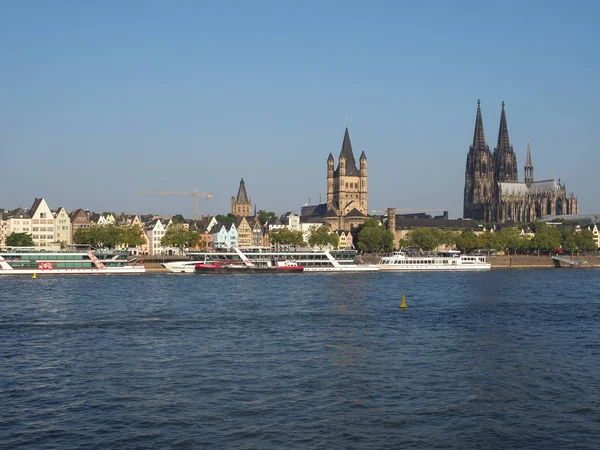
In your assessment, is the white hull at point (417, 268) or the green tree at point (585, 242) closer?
the white hull at point (417, 268)

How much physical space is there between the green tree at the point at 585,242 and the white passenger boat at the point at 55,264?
98.6 meters

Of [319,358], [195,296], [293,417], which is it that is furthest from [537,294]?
[293,417]

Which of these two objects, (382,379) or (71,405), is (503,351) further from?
(71,405)

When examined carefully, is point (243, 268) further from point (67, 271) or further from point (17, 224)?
point (17, 224)

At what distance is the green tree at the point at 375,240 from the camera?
165m

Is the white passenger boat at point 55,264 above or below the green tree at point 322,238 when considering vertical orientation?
below

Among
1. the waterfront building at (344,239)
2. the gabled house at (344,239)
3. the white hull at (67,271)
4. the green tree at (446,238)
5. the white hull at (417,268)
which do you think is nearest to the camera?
the white hull at (67,271)

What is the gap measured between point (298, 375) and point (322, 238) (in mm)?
137177

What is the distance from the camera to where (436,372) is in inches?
A: 1272

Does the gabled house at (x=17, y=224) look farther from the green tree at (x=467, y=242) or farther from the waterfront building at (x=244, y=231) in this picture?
the green tree at (x=467, y=242)

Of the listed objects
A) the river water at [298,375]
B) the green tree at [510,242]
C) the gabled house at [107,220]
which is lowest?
the river water at [298,375]

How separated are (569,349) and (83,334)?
22780 millimetres

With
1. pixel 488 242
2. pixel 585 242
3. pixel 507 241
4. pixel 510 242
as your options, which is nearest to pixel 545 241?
pixel 510 242

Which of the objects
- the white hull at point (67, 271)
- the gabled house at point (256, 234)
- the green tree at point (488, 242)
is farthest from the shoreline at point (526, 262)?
the white hull at point (67, 271)
